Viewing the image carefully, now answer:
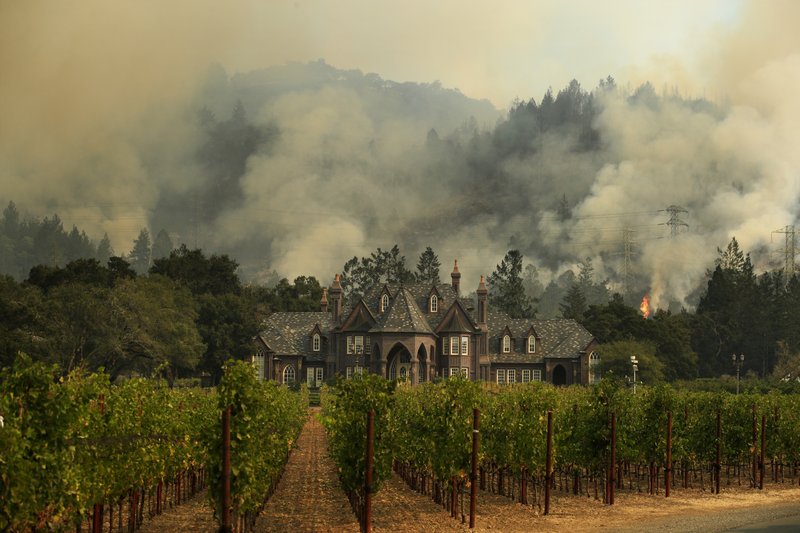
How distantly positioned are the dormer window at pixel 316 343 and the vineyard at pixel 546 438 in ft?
244

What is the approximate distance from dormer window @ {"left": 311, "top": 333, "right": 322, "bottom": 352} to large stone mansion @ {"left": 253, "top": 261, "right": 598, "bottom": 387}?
118 millimetres

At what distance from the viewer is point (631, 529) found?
27266mm

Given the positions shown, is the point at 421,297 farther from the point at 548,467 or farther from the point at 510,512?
the point at 548,467

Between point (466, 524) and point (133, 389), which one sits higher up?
point (133, 389)

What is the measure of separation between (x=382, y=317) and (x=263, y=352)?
16.2m

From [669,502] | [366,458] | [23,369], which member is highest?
[23,369]

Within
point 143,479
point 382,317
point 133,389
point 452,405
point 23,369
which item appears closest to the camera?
point 23,369

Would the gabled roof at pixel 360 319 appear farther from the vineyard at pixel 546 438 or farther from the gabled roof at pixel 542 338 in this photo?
the vineyard at pixel 546 438

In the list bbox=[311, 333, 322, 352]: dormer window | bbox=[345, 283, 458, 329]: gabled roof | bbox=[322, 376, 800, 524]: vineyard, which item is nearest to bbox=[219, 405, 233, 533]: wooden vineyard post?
bbox=[322, 376, 800, 524]: vineyard

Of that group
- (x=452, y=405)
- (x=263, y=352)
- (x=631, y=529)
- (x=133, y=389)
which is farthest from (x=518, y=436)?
A: (x=263, y=352)

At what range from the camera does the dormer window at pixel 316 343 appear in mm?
118562

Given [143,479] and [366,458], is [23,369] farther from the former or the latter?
[366,458]

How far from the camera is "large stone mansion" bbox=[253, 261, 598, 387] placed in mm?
109000

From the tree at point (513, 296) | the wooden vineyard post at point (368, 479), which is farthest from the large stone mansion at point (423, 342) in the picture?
the wooden vineyard post at point (368, 479)
